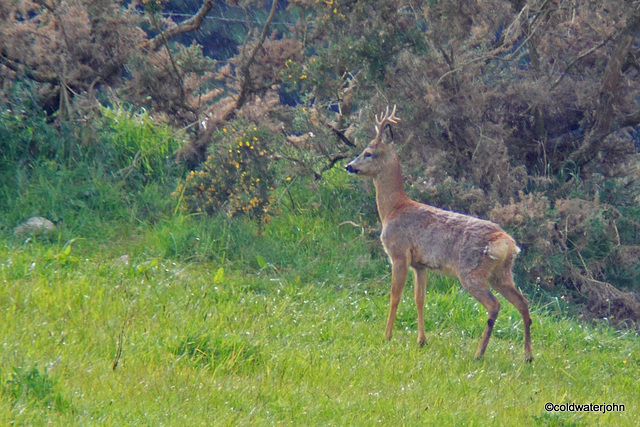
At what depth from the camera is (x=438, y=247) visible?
297 inches

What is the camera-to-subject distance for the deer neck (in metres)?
8.34

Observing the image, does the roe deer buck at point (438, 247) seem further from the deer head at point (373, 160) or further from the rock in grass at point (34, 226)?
the rock in grass at point (34, 226)

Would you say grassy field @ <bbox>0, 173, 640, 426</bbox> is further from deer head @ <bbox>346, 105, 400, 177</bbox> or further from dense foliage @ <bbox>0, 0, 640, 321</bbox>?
deer head @ <bbox>346, 105, 400, 177</bbox>

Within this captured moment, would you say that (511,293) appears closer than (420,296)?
Yes

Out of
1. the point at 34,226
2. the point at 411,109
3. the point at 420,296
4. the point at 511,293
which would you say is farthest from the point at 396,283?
the point at 34,226

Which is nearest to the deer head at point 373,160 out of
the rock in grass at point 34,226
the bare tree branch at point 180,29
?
the rock in grass at point 34,226

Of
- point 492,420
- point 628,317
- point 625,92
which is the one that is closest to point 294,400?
A: point 492,420

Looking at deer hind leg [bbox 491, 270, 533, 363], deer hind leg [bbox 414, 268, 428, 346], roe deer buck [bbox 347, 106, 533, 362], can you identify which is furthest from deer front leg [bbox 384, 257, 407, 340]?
deer hind leg [bbox 491, 270, 533, 363]

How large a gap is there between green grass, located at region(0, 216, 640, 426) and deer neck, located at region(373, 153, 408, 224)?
3.06ft

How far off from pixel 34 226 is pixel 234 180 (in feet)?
7.42

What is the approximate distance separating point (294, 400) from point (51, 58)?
7414mm

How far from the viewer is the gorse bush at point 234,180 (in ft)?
32.2

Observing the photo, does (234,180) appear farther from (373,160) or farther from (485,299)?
(485,299)

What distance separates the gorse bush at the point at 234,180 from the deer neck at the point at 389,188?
6.02 feet
